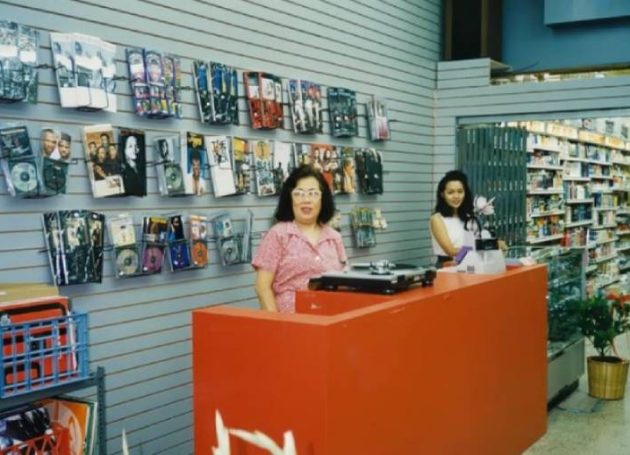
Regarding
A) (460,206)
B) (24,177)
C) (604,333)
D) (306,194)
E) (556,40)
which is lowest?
(604,333)

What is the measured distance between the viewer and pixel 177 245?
12.2 feet

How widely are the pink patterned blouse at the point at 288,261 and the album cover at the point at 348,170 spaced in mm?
1874

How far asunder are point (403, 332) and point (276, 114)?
2.59 metres

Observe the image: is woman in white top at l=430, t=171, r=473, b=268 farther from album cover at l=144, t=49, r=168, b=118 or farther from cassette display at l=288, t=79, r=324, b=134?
album cover at l=144, t=49, r=168, b=118

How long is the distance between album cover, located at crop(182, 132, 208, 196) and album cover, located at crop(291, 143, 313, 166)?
889 mm

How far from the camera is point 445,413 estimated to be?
242 centimetres

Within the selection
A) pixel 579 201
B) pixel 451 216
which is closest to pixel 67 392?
pixel 451 216

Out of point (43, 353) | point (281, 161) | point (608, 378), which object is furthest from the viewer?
point (608, 378)

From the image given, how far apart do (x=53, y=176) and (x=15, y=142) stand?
233 millimetres

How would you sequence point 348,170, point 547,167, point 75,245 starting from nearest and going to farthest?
point 75,245
point 348,170
point 547,167

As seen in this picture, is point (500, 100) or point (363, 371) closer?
point (363, 371)

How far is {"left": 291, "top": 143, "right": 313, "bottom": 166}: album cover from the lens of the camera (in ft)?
15.4

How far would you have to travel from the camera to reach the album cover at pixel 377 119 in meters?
5.65

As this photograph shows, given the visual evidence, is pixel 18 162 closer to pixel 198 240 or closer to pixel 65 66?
pixel 65 66
